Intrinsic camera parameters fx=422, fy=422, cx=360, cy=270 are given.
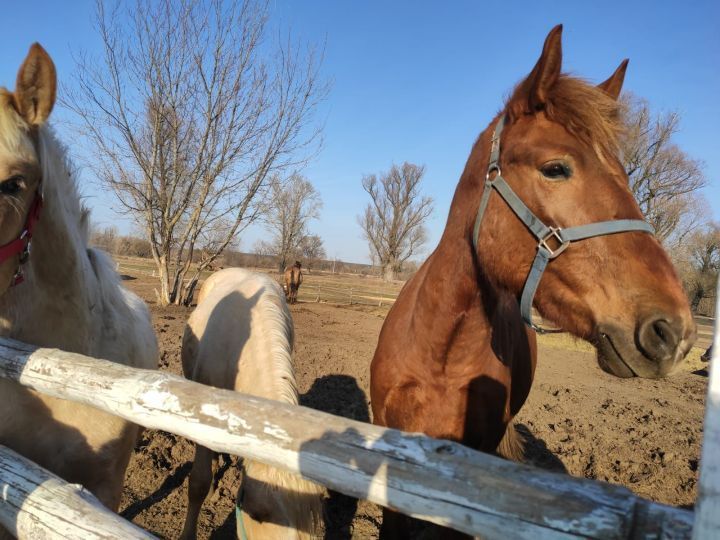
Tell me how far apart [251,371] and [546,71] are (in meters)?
2.13

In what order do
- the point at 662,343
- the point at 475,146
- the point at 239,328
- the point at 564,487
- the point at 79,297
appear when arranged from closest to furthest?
the point at 564,487, the point at 662,343, the point at 79,297, the point at 475,146, the point at 239,328

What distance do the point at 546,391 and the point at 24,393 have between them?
6732 millimetres

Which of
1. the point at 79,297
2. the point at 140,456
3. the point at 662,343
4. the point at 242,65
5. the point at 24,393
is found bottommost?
the point at 140,456

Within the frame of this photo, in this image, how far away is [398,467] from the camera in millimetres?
859

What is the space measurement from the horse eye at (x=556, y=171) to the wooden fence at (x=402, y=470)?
1.11 metres

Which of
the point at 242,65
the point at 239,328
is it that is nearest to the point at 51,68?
the point at 239,328

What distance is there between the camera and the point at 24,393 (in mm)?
1796

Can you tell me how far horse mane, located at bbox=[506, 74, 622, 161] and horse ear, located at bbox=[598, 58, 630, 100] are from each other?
0.29 metres

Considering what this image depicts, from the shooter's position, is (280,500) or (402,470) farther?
(280,500)

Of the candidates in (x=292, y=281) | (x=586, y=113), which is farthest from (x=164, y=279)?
(x=586, y=113)

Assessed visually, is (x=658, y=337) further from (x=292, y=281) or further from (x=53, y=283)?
(x=292, y=281)

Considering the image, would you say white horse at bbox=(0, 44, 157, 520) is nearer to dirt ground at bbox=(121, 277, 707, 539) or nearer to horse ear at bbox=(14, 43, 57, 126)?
horse ear at bbox=(14, 43, 57, 126)

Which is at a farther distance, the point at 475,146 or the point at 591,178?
the point at 475,146

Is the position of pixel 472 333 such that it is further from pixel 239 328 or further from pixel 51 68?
pixel 51 68
